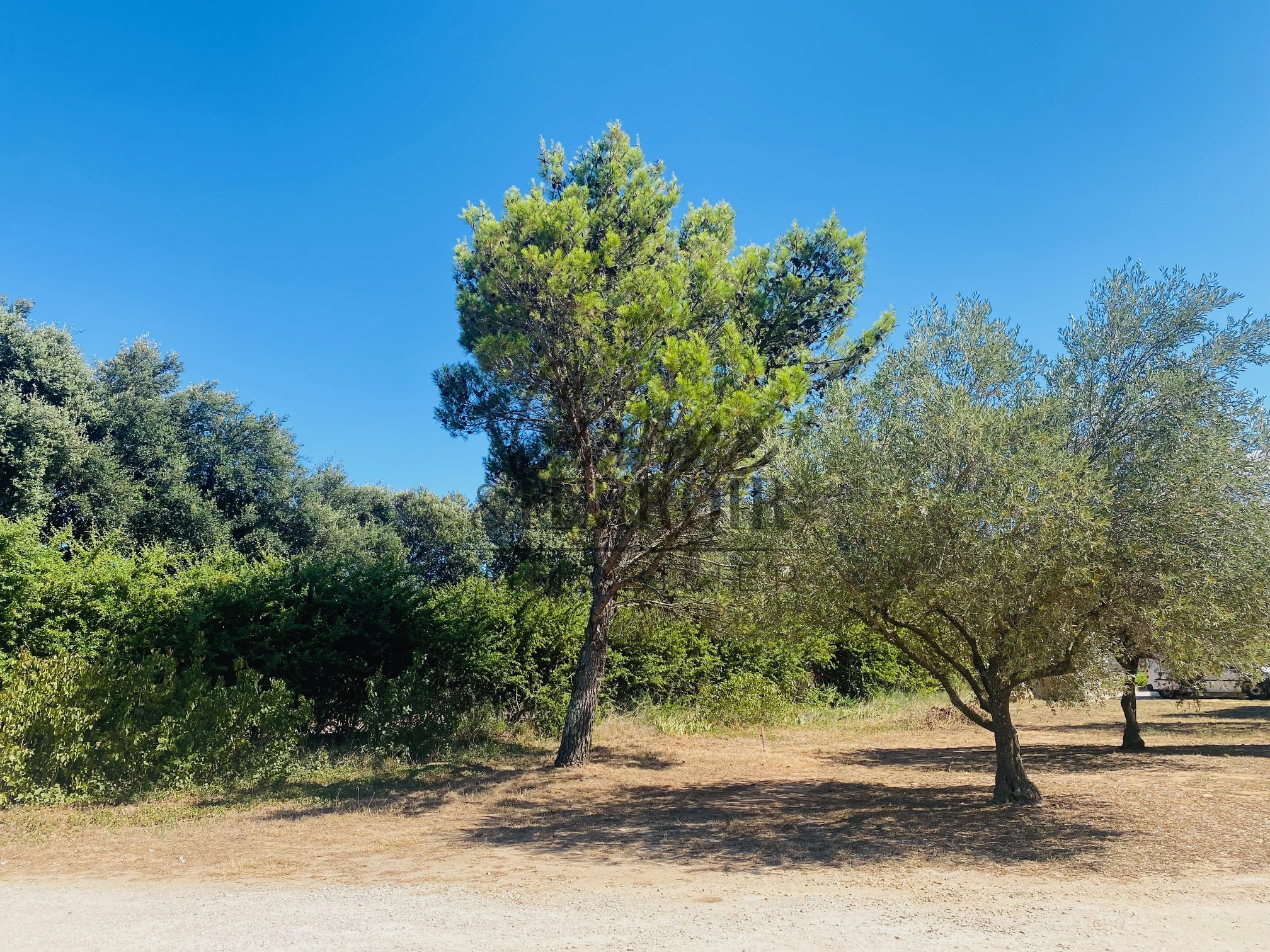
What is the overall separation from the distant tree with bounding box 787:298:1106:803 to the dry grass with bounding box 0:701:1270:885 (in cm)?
157

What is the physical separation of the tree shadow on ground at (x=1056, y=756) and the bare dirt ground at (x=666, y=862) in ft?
0.52

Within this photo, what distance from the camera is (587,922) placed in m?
5.22

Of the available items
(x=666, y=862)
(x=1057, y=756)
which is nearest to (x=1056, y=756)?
(x=1057, y=756)

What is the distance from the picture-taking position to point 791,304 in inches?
499

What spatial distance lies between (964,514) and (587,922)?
4.85 metres

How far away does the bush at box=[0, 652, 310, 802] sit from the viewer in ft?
30.0

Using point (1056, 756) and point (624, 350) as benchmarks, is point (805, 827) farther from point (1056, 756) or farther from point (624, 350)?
point (1056, 756)

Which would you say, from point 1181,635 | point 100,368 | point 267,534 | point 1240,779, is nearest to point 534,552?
point 1181,635

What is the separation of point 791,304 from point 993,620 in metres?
6.85

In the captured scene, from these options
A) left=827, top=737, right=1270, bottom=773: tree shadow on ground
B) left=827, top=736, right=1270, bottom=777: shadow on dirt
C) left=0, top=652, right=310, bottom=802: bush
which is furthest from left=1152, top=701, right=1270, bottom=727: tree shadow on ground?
left=0, top=652, right=310, bottom=802: bush

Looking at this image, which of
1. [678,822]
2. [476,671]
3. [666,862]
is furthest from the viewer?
[476,671]

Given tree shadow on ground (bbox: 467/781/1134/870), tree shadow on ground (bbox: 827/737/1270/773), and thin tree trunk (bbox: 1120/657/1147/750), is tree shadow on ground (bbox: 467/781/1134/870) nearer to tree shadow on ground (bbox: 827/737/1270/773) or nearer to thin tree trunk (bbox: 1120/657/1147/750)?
tree shadow on ground (bbox: 827/737/1270/773)

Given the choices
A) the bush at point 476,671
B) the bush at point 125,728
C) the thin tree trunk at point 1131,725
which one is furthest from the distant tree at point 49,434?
the thin tree trunk at point 1131,725

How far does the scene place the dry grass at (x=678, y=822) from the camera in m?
6.76
